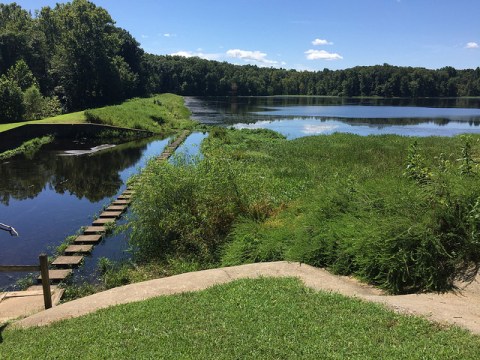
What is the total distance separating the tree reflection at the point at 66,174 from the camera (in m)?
18.2

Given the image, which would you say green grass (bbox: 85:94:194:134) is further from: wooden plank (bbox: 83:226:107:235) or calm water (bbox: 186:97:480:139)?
wooden plank (bbox: 83:226:107:235)

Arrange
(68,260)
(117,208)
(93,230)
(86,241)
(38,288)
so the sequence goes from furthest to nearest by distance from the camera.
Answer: (117,208), (93,230), (86,241), (68,260), (38,288)

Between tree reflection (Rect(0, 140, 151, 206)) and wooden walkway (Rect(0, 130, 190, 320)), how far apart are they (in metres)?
2.88

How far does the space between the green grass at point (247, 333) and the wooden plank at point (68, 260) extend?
4255mm

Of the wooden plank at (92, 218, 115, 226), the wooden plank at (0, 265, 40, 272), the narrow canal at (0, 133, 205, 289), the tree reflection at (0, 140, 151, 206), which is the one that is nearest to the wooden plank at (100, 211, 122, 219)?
the narrow canal at (0, 133, 205, 289)

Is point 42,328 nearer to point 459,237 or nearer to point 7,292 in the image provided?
point 7,292

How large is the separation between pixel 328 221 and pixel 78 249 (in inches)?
267

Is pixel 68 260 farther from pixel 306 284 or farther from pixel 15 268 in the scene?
pixel 306 284

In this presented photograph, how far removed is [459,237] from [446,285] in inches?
34.6

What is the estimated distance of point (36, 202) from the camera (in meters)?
Result: 16.5

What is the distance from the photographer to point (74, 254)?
11117mm

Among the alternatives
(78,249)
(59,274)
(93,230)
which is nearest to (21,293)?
(59,274)

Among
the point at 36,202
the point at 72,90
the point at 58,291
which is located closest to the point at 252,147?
the point at 36,202

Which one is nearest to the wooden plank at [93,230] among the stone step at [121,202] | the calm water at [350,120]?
the stone step at [121,202]
